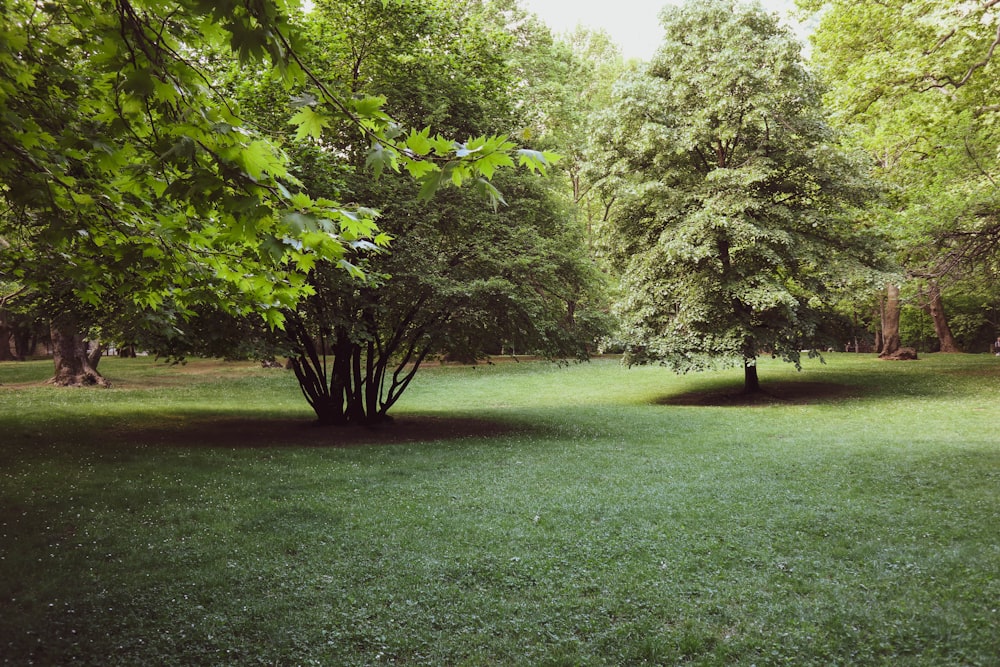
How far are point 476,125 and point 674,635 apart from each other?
11573 mm

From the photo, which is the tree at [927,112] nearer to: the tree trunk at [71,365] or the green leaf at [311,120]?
the green leaf at [311,120]

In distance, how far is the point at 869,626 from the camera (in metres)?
4.64

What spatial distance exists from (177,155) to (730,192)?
18491 millimetres

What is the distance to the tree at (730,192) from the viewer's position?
18547 millimetres

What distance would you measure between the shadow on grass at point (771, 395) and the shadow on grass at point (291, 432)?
8.10 meters

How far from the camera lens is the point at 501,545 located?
6.47 metres

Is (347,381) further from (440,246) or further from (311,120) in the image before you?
(311,120)

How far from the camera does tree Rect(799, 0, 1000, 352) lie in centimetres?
Answer: 1159

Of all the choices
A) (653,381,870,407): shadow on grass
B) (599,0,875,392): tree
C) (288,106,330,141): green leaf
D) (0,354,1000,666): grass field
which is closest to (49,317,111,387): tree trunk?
(0,354,1000,666): grass field

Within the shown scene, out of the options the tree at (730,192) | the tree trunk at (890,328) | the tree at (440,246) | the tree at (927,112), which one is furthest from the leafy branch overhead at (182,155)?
the tree trunk at (890,328)

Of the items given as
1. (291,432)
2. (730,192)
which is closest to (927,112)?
(730,192)

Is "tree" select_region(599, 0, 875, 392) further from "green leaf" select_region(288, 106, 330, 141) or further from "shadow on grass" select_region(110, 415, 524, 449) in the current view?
"green leaf" select_region(288, 106, 330, 141)

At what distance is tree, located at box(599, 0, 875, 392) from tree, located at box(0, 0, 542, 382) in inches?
608

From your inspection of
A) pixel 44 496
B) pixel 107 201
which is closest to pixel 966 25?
pixel 107 201
